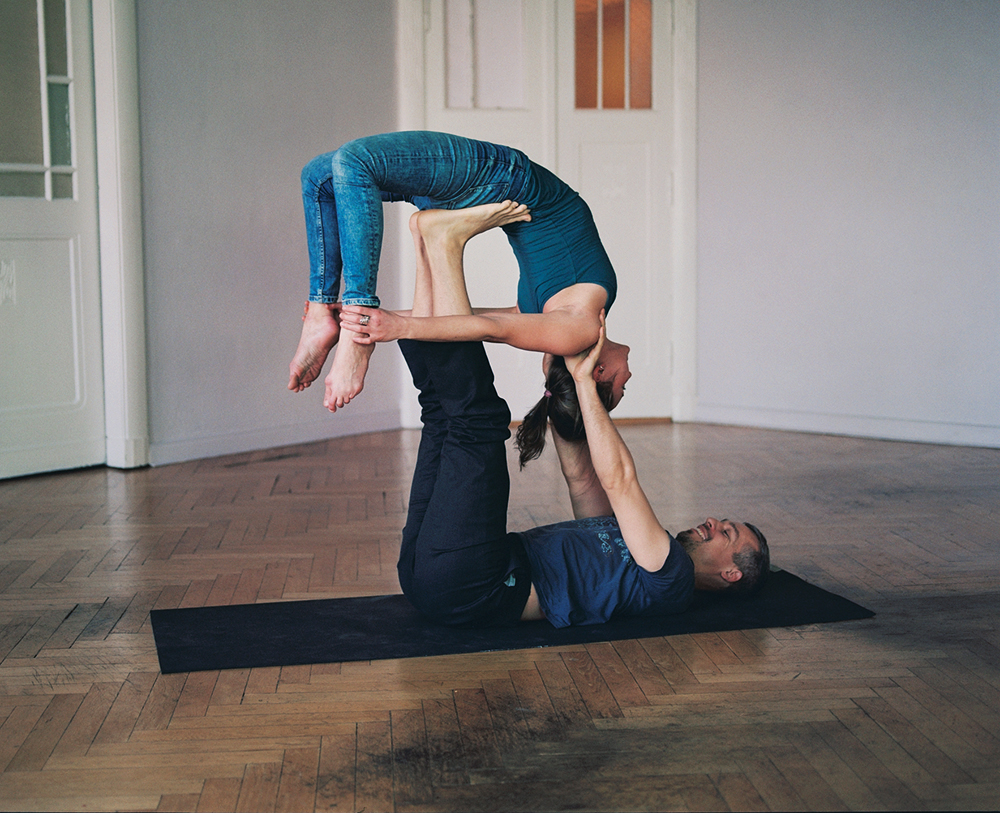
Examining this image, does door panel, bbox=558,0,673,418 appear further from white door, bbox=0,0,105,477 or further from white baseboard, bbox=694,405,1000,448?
white door, bbox=0,0,105,477

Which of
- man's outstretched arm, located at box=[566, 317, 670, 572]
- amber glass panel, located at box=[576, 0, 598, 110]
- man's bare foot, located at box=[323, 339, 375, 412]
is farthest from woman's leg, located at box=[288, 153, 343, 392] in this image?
amber glass panel, located at box=[576, 0, 598, 110]

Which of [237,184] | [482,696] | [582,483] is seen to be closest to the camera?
[482,696]

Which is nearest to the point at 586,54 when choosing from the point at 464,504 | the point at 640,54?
the point at 640,54

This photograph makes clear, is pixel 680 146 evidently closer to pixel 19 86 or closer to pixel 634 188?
pixel 634 188

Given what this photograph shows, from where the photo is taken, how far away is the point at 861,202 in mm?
6070

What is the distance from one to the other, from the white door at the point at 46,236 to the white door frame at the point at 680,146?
191 centimetres

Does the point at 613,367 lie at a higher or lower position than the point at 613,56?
lower

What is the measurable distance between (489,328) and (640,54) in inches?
171

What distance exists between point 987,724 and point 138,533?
298 cm

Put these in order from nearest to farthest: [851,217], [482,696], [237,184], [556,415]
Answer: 1. [482,696]
2. [556,415]
3. [237,184]
4. [851,217]

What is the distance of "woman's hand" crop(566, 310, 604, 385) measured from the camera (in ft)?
9.51

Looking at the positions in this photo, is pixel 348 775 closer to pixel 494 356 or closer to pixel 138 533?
pixel 138 533

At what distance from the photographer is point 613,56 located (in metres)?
6.42

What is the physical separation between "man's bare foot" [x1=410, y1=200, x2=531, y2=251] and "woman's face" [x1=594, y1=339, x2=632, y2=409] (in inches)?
19.6
